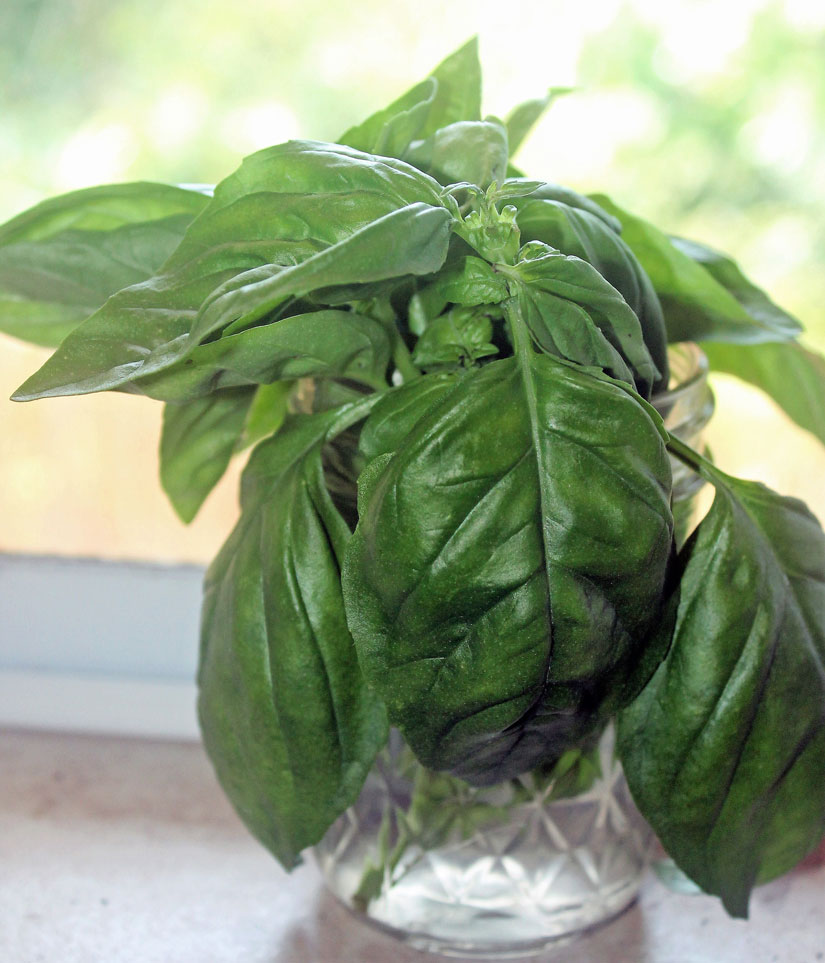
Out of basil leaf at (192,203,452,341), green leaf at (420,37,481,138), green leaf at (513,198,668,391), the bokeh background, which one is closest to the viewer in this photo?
basil leaf at (192,203,452,341)

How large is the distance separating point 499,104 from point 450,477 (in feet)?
1.59

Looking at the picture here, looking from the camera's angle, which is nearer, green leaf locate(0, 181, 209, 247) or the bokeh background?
green leaf locate(0, 181, 209, 247)

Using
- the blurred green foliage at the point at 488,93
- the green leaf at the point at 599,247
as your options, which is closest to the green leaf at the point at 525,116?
the green leaf at the point at 599,247

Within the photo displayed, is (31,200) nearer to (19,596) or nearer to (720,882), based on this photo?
(19,596)

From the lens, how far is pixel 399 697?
0.39 meters

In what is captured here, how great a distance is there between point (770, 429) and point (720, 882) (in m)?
0.44

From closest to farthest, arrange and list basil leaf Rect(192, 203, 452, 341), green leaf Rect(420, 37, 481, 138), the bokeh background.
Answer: basil leaf Rect(192, 203, 452, 341), green leaf Rect(420, 37, 481, 138), the bokeh background

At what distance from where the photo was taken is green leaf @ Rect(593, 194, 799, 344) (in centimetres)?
52

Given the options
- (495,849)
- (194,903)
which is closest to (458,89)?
(495,849)

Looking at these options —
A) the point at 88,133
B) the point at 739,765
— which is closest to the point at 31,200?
the point at 88,133

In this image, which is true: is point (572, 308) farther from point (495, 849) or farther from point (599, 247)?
point (495, 849)

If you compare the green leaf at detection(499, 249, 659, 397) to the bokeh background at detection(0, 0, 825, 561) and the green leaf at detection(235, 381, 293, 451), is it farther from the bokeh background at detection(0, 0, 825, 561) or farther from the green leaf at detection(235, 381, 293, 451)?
the bokeh background at detection(0, 0, 825, 561)

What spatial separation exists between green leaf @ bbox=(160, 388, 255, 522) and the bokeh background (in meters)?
0.28

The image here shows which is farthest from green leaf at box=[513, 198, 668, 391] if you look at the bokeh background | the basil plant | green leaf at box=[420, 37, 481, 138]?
the bokeh background
